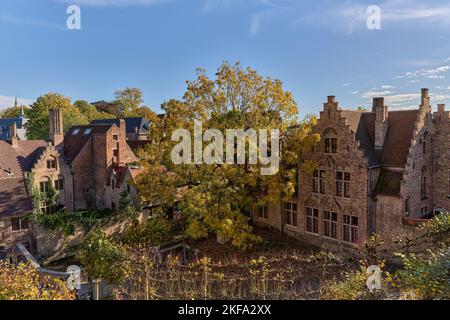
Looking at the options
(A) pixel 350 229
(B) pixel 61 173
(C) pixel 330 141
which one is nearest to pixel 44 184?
(B) pixel 61 173

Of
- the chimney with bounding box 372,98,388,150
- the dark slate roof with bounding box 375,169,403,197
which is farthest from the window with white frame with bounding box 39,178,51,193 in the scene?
the chimney with bounding box 372,98,388,150

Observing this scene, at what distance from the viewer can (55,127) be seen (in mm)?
35156

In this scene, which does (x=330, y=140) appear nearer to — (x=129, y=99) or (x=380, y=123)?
(x=380, y=123)

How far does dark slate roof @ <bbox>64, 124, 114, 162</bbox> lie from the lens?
112 ft

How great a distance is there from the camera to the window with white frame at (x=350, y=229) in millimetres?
22844

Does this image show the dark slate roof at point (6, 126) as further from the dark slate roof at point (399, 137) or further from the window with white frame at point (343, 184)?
the dark slate roof at point (399, 137)

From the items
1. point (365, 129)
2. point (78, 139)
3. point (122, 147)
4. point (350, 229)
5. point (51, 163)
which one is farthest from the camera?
point (78, 139)

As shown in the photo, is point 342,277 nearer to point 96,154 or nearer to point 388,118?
point 388,118

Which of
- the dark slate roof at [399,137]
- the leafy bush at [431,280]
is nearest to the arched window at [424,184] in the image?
the dark slate roof at [399,137]

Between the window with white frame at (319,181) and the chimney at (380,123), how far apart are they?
4.04 meters

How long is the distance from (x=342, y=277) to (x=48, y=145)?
89.5ft

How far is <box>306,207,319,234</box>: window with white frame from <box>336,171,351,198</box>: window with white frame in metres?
2.40

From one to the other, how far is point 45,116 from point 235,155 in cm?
4154
